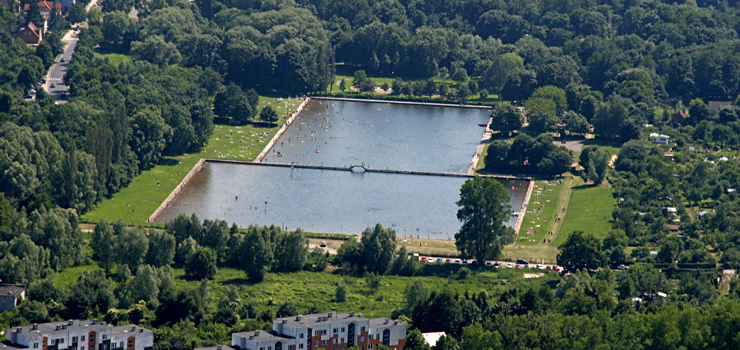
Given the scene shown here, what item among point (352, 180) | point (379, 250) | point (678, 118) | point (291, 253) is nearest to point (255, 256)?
point (291, 253)

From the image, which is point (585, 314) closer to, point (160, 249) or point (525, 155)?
point (160, 249)

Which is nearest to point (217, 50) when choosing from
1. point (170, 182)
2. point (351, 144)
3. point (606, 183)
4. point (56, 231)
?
point (351, 144)

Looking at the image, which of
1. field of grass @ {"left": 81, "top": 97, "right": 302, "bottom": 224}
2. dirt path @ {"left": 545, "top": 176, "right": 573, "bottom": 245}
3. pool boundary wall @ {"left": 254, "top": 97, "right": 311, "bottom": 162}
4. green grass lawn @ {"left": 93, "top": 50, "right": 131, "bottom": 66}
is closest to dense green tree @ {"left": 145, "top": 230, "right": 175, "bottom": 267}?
field of grass @ {"left": 81, "top": 97, "right": 302, "bottom": 224}

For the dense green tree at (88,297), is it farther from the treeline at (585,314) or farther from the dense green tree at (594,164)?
the dense green tree at (594,164)

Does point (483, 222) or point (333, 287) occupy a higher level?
point (483, 222)

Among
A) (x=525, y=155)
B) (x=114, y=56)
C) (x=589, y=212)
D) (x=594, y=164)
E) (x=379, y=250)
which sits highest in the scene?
(x=594, y=164)

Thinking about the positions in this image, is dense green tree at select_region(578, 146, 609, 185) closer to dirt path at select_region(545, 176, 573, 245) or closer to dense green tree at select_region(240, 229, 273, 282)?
dirt path at select_region(545, 176, 573, 245)

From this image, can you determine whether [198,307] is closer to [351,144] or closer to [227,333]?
[227,333]
